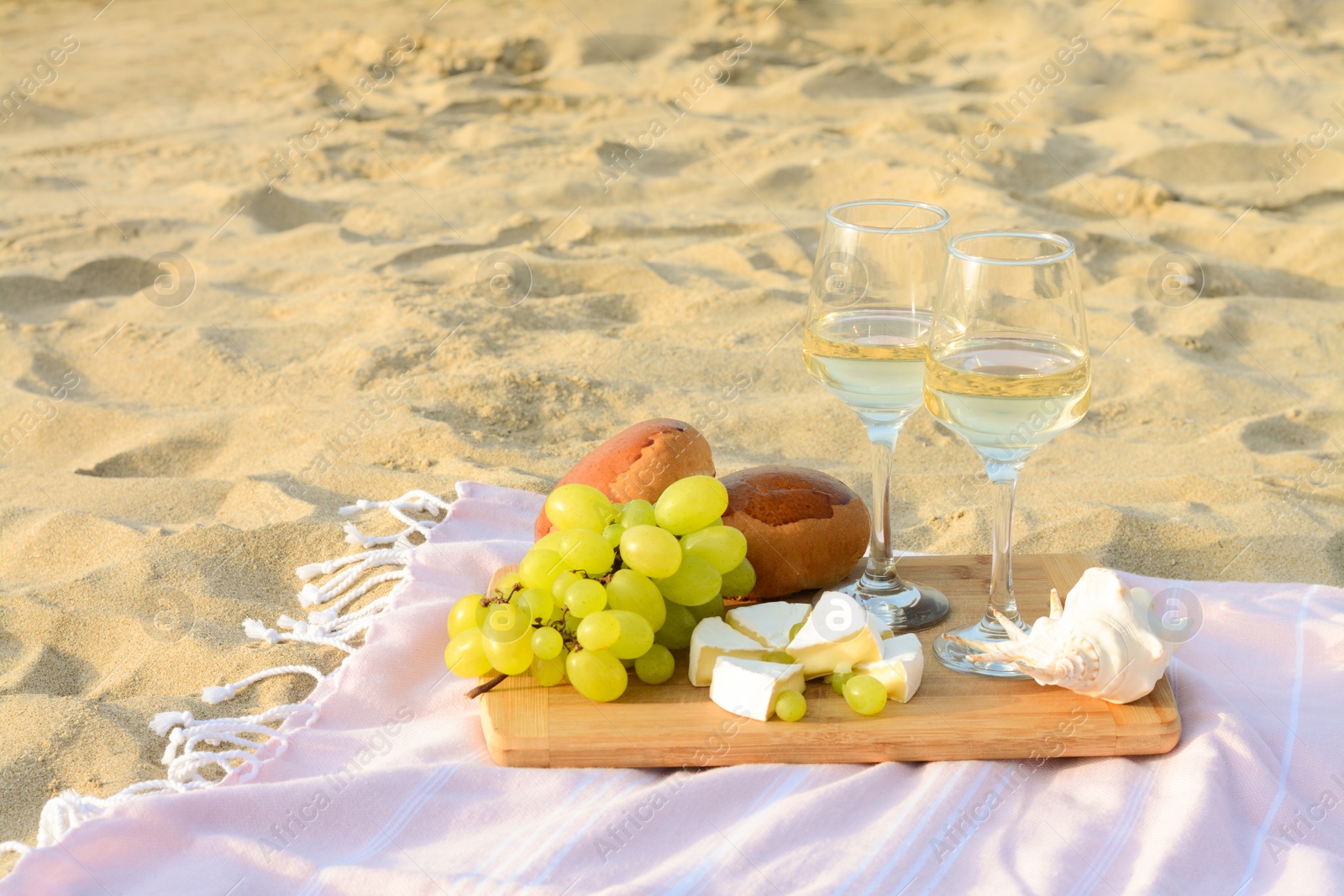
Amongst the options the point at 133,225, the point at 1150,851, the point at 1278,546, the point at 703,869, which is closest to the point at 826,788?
the point at 703,869

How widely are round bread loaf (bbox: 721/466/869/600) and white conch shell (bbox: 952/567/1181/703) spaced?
0.35 m

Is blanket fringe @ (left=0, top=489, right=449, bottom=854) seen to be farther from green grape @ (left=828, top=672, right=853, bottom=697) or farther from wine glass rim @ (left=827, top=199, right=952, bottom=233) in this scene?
wine glass rim @ (left=827, top=199, right=952, bottom=233)

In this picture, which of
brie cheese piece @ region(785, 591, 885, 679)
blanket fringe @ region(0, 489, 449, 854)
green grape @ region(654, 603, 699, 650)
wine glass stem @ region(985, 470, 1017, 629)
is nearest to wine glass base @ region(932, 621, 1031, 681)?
wine glass stem @ region(985, 470, 1017, 629)

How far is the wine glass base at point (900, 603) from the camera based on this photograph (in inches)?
70.1

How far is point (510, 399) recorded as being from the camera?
3.14m

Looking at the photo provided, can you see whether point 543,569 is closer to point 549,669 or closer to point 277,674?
point 549,669

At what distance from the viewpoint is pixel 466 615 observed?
173 cm

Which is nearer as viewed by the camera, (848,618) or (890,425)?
(848,618)

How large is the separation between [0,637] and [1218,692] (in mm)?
1875

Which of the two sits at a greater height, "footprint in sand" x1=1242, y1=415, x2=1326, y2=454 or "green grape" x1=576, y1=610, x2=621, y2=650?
"green grape" x1=576, y1=610, x2=621, y2=650

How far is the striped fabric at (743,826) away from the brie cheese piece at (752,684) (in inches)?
3.1

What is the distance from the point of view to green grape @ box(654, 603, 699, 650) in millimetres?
1693

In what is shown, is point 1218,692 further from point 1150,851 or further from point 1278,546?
point 1278,546

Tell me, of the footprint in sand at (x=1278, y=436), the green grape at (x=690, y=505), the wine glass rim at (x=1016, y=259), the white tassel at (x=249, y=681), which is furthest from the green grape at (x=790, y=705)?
the footprint in sand at (x=1278, y=436)
